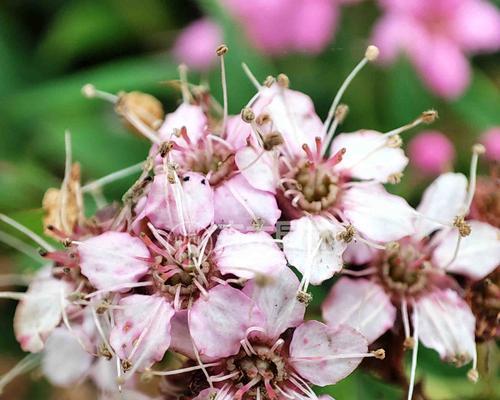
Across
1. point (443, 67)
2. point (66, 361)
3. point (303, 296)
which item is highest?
point (303, 296)

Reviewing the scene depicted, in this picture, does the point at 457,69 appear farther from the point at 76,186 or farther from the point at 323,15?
the point at 76,186

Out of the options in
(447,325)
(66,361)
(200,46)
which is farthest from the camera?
(200,46)

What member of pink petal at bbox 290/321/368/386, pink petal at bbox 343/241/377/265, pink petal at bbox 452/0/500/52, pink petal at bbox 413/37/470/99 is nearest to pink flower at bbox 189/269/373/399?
pink petal at bbox 290/321/368/386

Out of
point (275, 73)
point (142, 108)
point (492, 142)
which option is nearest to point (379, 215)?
point (142, 108)

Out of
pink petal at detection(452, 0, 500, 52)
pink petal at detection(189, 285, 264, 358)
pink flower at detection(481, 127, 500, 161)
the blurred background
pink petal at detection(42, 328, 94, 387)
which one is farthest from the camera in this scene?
pink petal at detection(452, 0, 500, 52)

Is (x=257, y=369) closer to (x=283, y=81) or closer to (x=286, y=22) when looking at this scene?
(x=283, y=81)

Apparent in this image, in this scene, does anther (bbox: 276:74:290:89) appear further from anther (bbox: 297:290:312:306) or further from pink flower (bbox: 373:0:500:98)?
pink flower (bbox: 373:0:500:98)

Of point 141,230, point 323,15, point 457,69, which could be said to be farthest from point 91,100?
→ point 141,230
